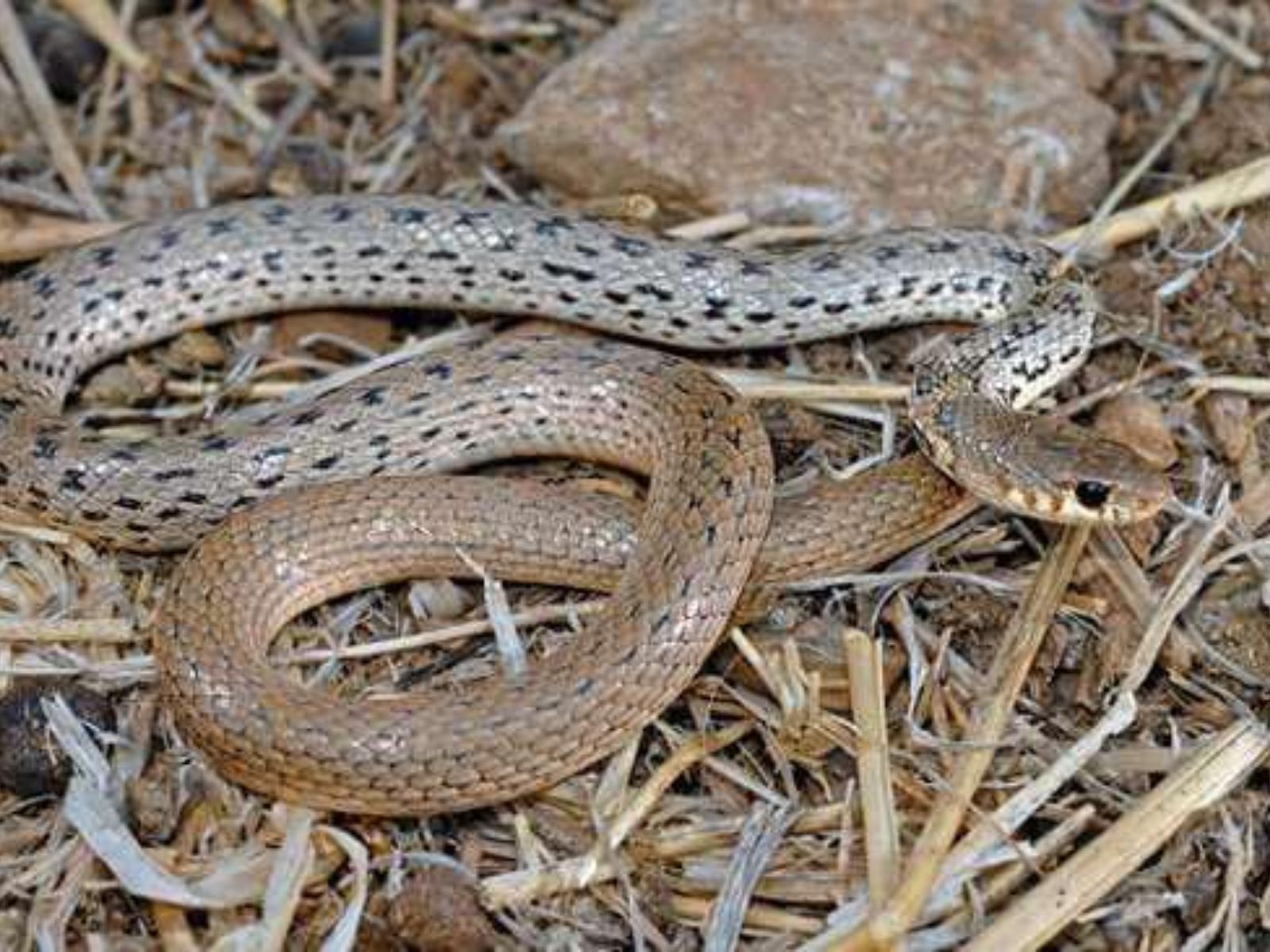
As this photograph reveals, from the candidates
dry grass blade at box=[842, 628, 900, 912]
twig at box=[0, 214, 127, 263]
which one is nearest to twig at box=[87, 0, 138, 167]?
twig at box=[0, 214, 127, 263]

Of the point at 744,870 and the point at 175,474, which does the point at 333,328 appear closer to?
the point at 175,474

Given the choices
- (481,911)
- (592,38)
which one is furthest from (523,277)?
(481,911)

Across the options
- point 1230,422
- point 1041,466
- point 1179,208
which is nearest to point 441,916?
point 1041,466

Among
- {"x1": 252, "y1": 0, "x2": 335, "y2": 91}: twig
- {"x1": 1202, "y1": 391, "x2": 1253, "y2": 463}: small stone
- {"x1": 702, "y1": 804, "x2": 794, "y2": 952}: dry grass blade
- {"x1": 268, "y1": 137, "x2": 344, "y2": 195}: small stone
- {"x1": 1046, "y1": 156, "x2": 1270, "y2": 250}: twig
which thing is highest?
{"x1": 252, "y1": 0, "x2": 335, "y2": 91}: twig

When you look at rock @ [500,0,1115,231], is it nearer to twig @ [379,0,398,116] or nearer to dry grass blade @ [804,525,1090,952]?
twig @ [379,0,398,116]

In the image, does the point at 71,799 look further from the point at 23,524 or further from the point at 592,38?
the point at 592,38

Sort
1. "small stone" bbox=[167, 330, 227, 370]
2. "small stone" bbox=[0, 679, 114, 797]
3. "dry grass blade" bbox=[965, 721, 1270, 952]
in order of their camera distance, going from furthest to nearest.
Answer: "small stone" bbox=[167, 330, 227, 370], "small stone" bbox=[0, 679, 114, 797], "dry grass blade" bbox=[965, 721, 1270, 952]

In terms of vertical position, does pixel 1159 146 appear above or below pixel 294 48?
below
